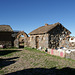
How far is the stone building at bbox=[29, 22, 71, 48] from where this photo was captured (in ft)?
59.0

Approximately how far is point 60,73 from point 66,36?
546 inches

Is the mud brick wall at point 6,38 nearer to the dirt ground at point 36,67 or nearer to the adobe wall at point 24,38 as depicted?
the adobe wall at point 24,38

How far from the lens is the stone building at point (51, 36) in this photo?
18.0 m

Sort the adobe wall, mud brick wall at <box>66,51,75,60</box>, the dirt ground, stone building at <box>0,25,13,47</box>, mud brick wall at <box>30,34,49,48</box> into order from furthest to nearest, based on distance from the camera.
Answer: the adobe wall
stone building at <box>0,25,13,47</box>
mud brick wall at <box>30,34,49,48</box>
mud brick wall at <box>66,51,75,60</box>
the dirt ground

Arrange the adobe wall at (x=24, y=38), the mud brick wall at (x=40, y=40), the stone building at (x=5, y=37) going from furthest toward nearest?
the adobe wall at (x=24, y=38), the stone building at (x=5, y=37), the mud brick wall at (x=40, y=40)

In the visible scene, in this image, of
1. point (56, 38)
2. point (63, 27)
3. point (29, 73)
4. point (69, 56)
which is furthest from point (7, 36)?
point (29, 73)

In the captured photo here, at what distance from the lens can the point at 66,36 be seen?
798 inches

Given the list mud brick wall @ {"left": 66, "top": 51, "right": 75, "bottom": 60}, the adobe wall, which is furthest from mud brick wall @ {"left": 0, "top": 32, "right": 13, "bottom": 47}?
mud brick wall @ {"left": 66, "top": 51, "right": 75, "bottom": 60}

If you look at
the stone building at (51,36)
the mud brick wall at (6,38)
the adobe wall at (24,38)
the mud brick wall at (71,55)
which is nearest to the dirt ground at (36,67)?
the mud brick wall at (71,55)

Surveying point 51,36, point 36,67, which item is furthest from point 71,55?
point 51,36

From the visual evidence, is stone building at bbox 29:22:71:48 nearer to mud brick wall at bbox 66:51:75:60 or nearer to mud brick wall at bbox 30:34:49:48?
mud brick wall at bbox 30:34:49:48

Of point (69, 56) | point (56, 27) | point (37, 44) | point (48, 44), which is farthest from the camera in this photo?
point (37, 44)

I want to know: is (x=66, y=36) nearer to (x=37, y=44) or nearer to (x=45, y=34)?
(x=45, y=34)

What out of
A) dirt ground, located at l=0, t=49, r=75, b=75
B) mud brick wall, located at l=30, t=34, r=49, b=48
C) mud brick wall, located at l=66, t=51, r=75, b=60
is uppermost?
mud brick wall, located at l=30, t=34, r=49, b=48
